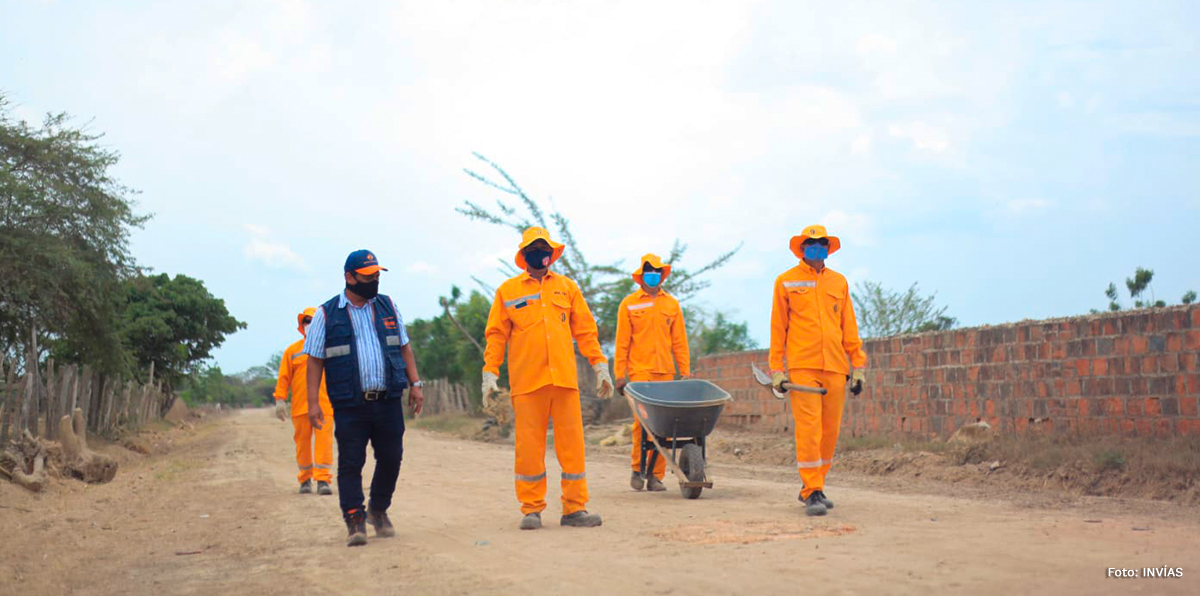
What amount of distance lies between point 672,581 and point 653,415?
13.8 feet

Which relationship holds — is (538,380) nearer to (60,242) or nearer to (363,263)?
(363,263)

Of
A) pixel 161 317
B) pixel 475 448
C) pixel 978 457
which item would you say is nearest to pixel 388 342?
pixel 978 457

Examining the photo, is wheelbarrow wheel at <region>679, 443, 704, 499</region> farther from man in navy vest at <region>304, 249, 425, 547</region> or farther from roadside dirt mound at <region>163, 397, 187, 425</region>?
roadside dirt mound at <region>163, 397, 187, 425</region>

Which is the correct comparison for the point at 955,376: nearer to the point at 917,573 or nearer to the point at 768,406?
the point at 768,406

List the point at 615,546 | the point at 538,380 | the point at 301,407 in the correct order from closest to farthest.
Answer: the point at 615,546
the point at 538,380
the point at 301,407

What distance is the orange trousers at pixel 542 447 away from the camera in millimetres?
7004

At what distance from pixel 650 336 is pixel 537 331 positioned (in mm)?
3114

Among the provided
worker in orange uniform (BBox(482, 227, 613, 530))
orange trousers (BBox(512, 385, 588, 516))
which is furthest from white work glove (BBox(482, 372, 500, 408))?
orange trousers (BBox(512, 385, 588, 516))

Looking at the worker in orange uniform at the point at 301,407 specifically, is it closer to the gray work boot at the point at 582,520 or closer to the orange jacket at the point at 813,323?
the gray work boot at the point at 582,520

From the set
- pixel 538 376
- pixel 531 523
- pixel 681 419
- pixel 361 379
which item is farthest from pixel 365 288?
pixel 681 419

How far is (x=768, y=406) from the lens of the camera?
17328 millimetres

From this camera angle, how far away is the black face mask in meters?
6.86

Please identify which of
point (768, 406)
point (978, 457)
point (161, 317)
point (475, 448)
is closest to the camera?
point (978, 457)

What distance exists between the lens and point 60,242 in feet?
55.0
